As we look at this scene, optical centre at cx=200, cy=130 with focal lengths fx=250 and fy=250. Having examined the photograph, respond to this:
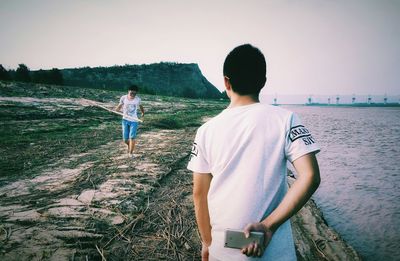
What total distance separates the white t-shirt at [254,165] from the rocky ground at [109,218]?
1.85 metres

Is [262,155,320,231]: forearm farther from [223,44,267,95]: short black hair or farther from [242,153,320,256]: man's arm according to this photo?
[223,44,267,95]: short black hair

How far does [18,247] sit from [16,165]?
3.88 metres

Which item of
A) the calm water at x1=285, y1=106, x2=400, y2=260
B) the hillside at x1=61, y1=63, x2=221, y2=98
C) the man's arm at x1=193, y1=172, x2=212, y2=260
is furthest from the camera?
the hillside at x1=61, y1=63, x2=221, y2=98

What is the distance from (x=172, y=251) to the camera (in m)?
2.87

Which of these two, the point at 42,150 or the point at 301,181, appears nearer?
the point at 301,181

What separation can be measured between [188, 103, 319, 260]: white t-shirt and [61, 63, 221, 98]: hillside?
31.8 meters

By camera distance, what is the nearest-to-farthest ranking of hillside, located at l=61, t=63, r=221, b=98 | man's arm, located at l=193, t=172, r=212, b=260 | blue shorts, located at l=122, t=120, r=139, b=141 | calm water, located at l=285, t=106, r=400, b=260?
man's arm, located at l=193, t=172, r=212, b=260
calm water, located at l=285, t=106, r=400, b=260
blue shorts, located at l=122, t=120, r=139, b=141
hillside, located at l=61, t=63, r=221, b=98

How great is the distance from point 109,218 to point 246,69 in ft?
9.78

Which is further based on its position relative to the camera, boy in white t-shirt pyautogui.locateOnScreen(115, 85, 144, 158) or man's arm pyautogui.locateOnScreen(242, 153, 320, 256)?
boy in white t-shirt pyautogui.locateOnScreen(115, 85, 144, 158)

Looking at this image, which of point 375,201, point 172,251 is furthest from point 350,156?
point 172,251

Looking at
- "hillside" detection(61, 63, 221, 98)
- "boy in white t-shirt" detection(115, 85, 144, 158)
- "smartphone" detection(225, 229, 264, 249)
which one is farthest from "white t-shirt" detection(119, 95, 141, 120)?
"hillside" detection(61, 63, 221, 98)

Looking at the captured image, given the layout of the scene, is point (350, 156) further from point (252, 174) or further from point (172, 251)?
point (252, 174)

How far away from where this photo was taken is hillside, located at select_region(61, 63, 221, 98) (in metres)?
45.1

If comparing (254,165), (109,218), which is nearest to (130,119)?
(109,218)
